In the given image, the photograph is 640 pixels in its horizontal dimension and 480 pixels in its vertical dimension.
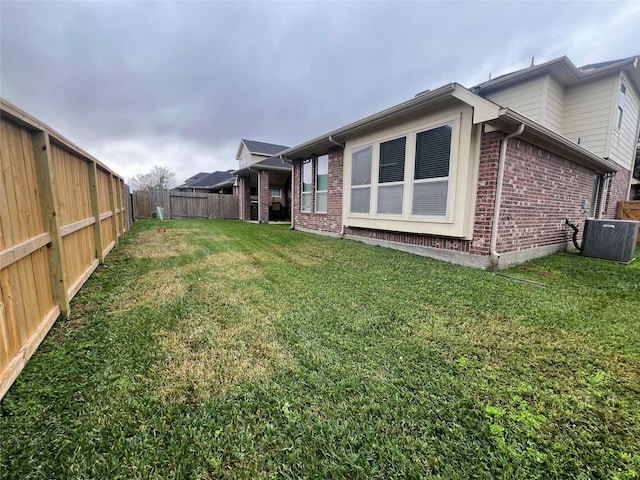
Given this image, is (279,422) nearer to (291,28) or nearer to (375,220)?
(375,220)

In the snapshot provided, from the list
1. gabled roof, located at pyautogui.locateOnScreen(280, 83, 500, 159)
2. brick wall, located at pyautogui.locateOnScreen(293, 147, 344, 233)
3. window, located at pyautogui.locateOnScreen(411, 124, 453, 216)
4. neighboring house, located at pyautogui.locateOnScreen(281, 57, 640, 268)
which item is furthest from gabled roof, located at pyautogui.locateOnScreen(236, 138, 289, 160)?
window, located at pyautogui.locateOnScreen(411, 124, 453, 216)

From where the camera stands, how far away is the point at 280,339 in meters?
2.47

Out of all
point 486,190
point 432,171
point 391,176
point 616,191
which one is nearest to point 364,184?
point 391,176

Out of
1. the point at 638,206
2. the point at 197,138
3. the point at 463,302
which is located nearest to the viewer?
the point at 463,302

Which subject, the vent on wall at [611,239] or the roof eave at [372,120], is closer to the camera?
the roof eave at [372,120]

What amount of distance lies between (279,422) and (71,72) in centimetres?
1352

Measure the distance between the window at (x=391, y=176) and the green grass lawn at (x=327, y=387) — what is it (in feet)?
10.1

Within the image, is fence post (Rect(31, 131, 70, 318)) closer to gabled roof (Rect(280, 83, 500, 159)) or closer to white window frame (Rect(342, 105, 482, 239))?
gabled roof (Rect(280, 83, 500, 159))

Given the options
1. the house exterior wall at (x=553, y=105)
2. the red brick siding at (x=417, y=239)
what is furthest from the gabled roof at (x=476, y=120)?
the red brick siding at (x=417, y=239)

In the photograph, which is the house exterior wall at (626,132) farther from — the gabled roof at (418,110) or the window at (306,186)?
the window at (306,186)

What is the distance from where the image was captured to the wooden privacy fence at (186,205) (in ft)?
54.9

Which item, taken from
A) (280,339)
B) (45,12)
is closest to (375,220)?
(280,339)

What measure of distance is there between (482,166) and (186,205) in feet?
56.2

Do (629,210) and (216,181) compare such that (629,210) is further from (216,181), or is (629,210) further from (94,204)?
(216,181)
